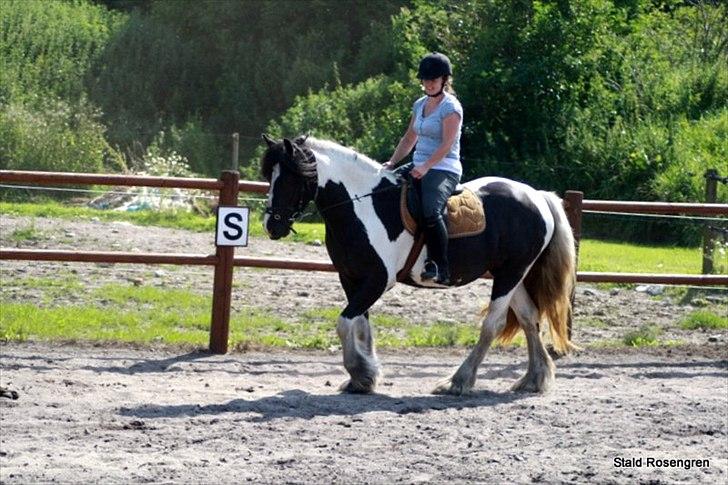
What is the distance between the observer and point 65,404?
7.81m

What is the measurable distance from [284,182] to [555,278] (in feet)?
7.75

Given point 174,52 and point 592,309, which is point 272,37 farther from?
point 592,309

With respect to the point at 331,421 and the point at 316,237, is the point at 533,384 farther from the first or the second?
the point at 316,237

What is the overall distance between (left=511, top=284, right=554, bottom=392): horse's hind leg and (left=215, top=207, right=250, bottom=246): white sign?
2.28m

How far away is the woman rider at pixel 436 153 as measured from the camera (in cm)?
851

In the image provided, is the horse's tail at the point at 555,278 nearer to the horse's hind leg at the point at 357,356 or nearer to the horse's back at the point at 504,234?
the horse's back at the point at 504,234

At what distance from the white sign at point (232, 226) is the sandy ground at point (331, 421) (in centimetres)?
96

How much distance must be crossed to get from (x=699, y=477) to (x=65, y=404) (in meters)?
3.89

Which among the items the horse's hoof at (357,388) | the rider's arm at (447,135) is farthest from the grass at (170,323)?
the rider's arm at (447,135)

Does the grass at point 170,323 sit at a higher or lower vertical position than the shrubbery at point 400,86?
lower

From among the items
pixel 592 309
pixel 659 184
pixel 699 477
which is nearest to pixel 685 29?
pixel 659 184

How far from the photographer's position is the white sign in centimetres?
1002

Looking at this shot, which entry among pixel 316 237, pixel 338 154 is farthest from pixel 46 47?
pixel 338 154

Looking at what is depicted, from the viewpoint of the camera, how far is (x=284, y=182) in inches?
327
